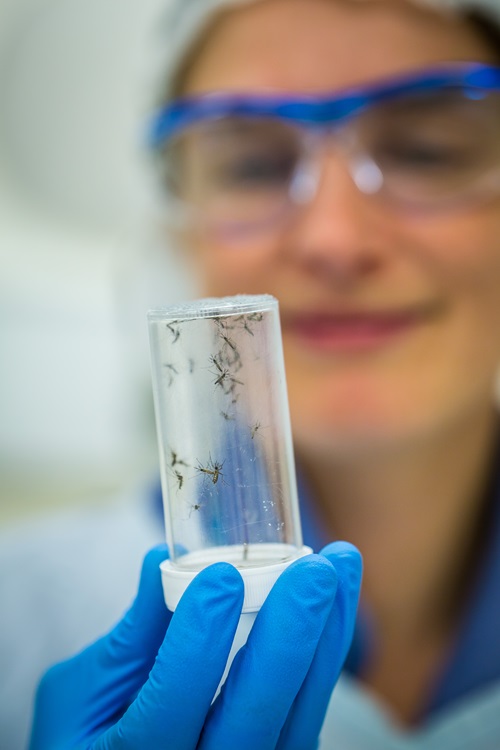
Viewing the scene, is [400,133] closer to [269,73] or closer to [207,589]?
[269,73]

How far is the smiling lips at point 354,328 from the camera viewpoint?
1171 millimetres

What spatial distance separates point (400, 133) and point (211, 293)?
0.48 metres

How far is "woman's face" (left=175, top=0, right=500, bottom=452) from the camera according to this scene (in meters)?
1.15

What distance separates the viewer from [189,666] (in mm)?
631

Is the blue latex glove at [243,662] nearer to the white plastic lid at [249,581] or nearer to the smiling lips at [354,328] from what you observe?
the white plastic lid at [249,581]

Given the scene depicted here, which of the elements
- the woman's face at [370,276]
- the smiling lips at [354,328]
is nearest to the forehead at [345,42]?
the woman's face at [370,276]

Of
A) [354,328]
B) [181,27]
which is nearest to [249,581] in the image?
[354,328]

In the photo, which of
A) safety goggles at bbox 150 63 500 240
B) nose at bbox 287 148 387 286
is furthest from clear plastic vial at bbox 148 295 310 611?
safety goggles at bbox 150 63 500 240

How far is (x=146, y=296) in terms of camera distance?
5.29 ft

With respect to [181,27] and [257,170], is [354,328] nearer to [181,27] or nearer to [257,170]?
[257,170]

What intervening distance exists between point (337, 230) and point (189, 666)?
2.50ft

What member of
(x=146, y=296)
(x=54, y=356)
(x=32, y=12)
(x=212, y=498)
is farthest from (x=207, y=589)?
(x=54, y=356)

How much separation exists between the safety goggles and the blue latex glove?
0.77m

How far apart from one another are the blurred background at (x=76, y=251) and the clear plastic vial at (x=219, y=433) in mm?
874
